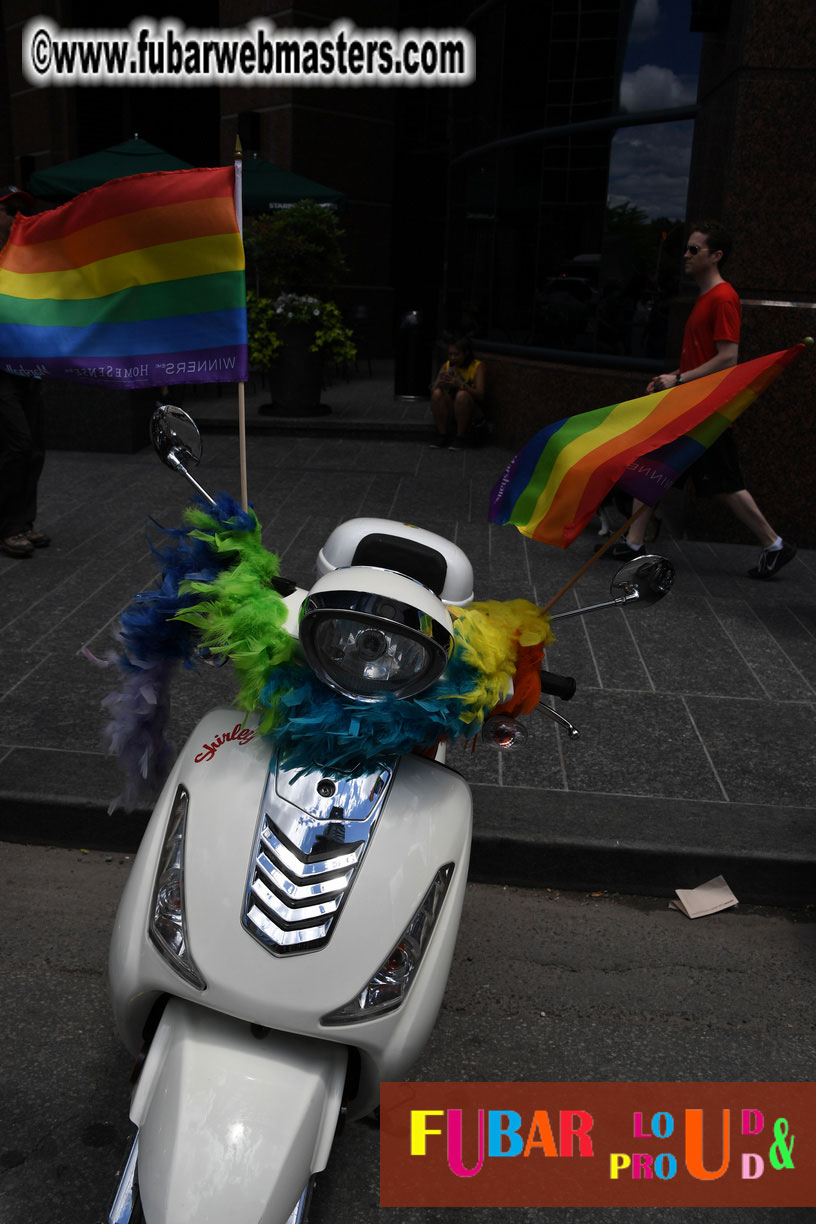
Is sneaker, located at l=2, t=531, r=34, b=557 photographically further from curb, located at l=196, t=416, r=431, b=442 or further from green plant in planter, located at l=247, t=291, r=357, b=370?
green plant in planter, located at l=247, t=291, r=357, b=370

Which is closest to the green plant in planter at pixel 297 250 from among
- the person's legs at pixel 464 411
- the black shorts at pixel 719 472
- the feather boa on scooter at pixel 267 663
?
the person's legs at pixel 464 411

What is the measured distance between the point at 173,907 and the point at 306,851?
0.91ft

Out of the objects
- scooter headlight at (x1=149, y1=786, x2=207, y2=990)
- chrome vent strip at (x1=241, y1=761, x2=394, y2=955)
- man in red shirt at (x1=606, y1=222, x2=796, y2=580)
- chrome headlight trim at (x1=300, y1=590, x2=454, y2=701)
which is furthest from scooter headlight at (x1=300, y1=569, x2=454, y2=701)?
man in red shirt at (x1=606, y1=222, x2=796, y2=580)

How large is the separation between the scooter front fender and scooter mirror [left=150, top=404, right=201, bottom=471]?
127cm

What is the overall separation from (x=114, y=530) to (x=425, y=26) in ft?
46.4

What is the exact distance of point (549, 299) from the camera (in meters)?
9.77

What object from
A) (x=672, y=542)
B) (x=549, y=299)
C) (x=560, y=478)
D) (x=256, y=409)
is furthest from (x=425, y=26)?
(x=560, y=478)

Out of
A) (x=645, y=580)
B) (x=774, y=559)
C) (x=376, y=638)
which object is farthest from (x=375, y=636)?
(x=774, y=559)

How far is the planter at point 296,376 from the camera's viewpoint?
1131 centimetres

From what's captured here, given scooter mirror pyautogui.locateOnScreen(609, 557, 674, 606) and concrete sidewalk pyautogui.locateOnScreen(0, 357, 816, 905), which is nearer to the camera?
scooter mirror pyautogui.locateOnScreen(609, 557, 674, 606)

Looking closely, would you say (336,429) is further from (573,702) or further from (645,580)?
(645,580)

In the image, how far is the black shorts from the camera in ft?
20.6

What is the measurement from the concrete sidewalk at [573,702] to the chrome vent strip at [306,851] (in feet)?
5.15

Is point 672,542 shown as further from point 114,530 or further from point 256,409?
point 256,409
